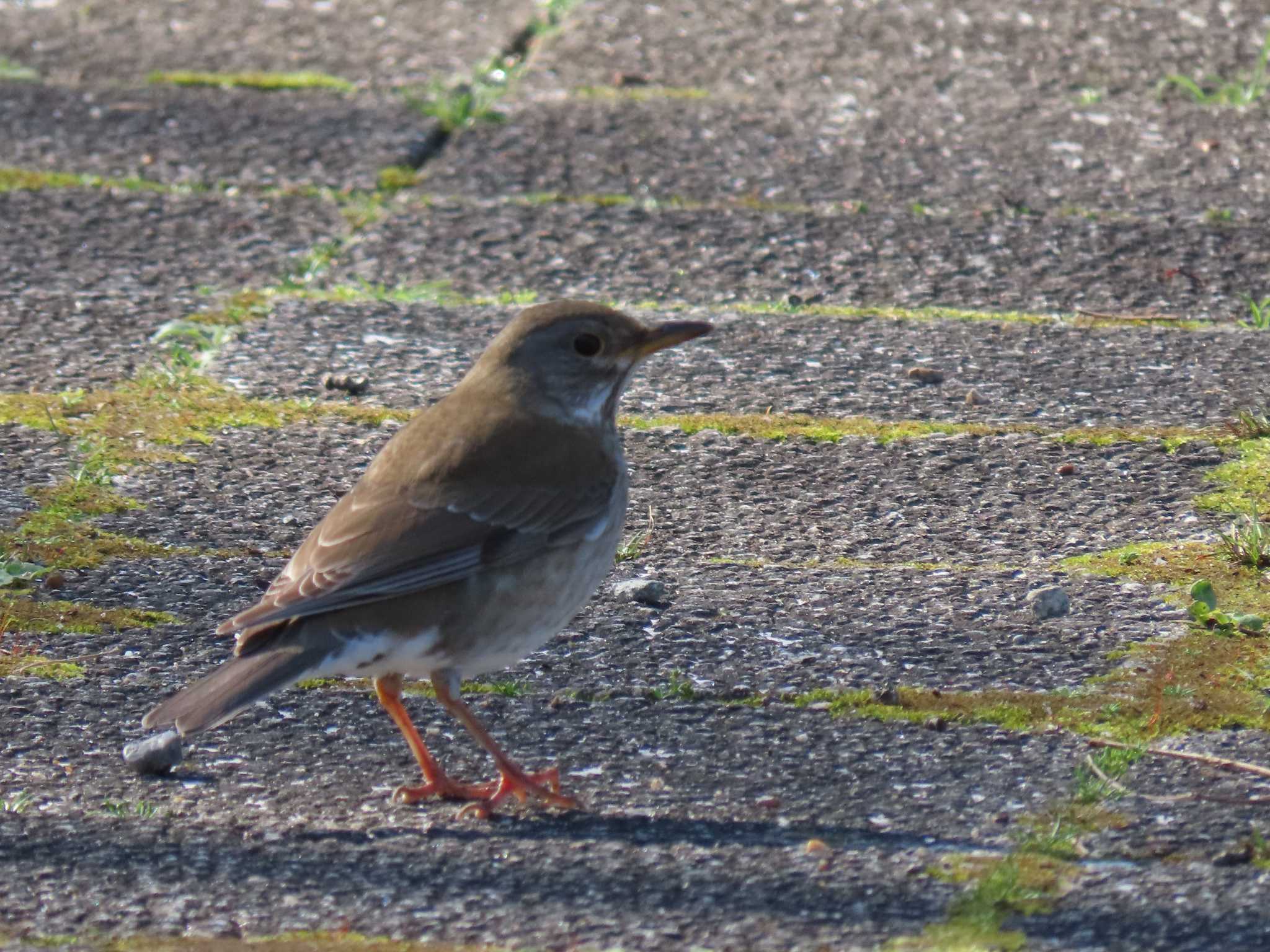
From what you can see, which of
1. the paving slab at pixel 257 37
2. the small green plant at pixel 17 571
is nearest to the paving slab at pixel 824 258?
the paving slab at pixel 257 37

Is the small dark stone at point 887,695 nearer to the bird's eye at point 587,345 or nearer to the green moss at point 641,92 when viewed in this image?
the bird's eye at point 587,345

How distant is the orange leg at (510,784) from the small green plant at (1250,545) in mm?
1652

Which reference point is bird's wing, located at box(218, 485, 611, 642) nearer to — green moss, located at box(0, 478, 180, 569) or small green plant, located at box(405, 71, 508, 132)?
green moss, located at box(0, 478, 180, 569)

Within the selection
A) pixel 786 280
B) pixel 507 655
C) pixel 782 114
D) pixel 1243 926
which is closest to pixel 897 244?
pixel 786 280

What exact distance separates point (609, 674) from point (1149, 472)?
161 centimetres

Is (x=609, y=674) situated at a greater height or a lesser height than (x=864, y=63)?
lesser

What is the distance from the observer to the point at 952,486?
4.54 m

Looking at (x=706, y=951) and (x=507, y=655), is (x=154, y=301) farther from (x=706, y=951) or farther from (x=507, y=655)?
(x=706, y=951)

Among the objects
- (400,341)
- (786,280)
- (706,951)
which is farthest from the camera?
(786,280)

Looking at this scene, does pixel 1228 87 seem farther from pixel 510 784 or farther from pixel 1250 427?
pixel 510 784

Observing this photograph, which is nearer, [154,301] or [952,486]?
[952,486]

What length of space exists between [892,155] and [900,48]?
120 centimetres

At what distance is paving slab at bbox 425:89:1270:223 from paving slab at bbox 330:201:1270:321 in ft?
0.57

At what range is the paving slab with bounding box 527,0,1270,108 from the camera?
7.19 meters
